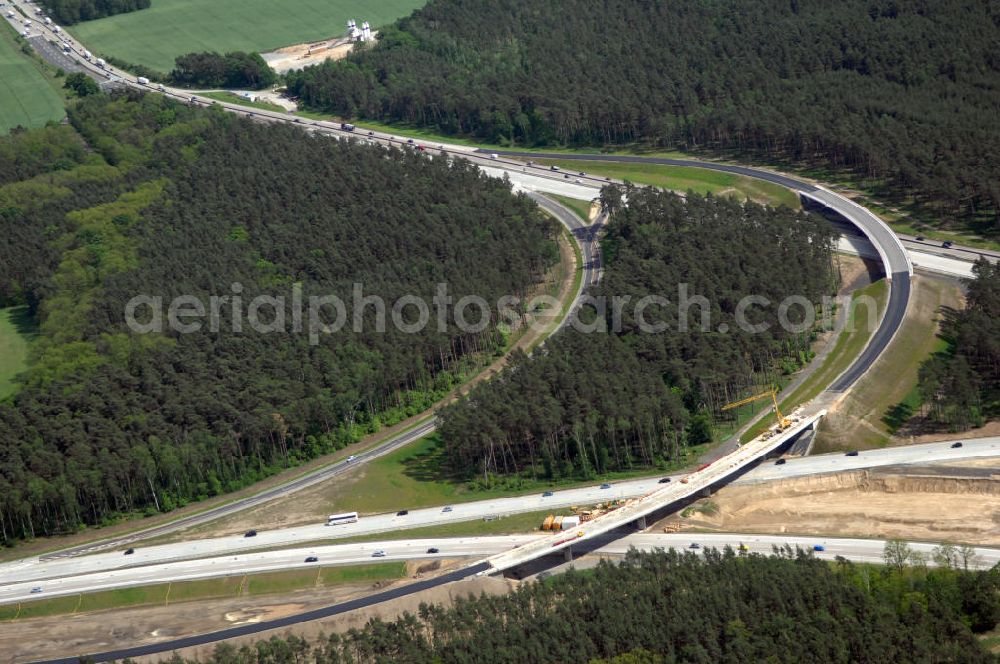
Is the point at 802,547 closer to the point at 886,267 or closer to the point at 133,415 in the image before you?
the point at 886,267

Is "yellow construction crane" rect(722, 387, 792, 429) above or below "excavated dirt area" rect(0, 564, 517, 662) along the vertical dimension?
above

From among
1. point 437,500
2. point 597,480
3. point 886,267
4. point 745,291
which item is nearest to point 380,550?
point 437,500

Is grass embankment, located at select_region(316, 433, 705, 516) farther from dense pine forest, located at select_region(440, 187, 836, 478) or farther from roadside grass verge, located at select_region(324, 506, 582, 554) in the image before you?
roadside grass verge, located at select_region(324, 506, 582, 554)

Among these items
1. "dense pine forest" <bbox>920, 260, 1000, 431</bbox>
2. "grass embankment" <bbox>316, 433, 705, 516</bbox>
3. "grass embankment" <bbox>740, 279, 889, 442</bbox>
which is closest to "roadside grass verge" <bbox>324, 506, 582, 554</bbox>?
"grass embankment" <bbox>316, 433, 705, 516</bbox>

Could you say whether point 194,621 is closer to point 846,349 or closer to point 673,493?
point 673,493

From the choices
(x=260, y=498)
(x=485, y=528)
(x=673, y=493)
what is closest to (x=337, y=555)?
(x=485, y=528)

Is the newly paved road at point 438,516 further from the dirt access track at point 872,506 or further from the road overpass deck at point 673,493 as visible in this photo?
A: the road overpass deck at point 673,493
